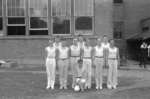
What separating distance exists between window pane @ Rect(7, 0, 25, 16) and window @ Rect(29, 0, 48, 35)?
1.74 ft

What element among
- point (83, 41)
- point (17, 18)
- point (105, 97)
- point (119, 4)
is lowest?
point (105, 97)

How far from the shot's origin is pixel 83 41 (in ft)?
48.2

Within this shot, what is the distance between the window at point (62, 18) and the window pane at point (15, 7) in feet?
6.59

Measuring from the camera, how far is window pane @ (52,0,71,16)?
79.7 feet

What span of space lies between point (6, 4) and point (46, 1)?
2664 mm

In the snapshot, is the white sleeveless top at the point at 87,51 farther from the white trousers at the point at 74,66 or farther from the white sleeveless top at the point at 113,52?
the white sleeveless top at the point at 113,52

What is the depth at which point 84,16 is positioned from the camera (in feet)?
79.6

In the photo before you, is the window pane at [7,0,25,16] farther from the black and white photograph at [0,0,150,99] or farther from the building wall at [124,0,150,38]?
the building wall at [124,0,150,38]

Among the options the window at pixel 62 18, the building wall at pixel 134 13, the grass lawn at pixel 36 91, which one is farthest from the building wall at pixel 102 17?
the building wall at pixel 134 13

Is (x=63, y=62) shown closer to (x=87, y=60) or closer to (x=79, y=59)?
(x=79, y=59)

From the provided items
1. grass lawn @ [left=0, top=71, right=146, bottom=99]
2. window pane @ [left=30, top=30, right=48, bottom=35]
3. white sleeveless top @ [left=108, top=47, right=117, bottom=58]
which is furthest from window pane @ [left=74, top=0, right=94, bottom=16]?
white sleeveless top @ [left=108, top=47, right=117, bottom=58]

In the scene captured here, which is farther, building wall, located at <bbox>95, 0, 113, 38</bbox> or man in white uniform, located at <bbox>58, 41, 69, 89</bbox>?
building wall, located at <bbox>95, 0, 113, 38</bbox>

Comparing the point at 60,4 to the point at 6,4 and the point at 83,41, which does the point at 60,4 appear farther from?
the point at 83,41

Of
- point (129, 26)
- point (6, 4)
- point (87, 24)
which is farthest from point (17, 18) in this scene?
point (129, 26)
